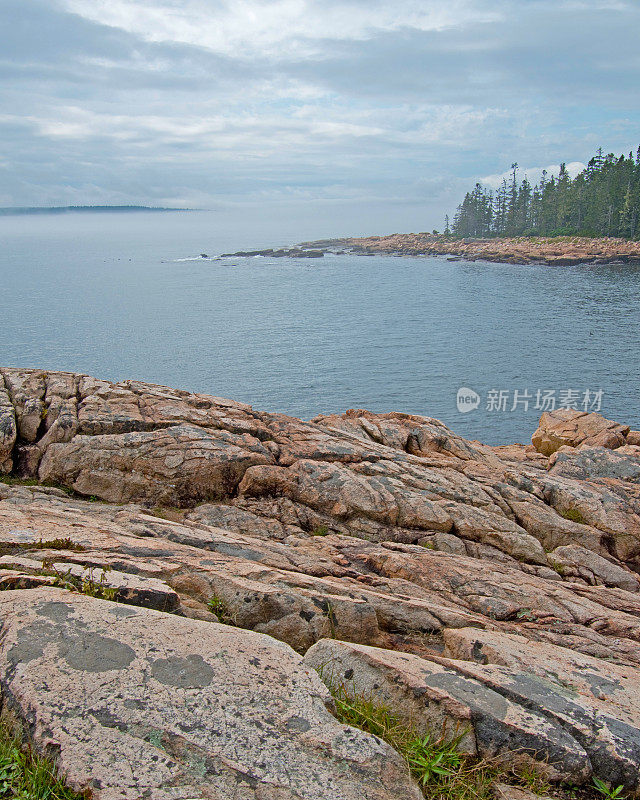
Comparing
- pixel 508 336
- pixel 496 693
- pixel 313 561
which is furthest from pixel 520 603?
pixel 508 336

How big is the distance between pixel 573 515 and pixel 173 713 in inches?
740

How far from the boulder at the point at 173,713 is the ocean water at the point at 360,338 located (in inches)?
1940

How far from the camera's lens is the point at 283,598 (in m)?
9.88

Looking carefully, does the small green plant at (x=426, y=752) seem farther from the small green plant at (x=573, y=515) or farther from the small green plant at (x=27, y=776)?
the small green plant at (x=573, y=515)

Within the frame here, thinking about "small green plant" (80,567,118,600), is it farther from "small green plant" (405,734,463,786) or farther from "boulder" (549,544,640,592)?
"boulder" (549,544,640,592)

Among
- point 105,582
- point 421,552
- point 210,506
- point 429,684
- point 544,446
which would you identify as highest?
point 105,582

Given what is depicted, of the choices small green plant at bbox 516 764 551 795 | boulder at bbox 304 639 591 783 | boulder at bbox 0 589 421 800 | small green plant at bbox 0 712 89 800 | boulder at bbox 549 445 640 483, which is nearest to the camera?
small green plant at bbox 0 712 89 800

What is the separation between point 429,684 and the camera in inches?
297

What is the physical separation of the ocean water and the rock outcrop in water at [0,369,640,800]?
119 feet

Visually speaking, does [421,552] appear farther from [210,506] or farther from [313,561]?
[210,506]

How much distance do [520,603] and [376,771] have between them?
921 cm

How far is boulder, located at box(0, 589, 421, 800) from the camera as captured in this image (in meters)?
5.41

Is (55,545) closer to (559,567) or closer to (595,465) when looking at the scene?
(559,567)

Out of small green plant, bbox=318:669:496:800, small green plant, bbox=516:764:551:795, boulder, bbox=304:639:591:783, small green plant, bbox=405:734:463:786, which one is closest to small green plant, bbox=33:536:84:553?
boulder, bbox=304:639:591:783
